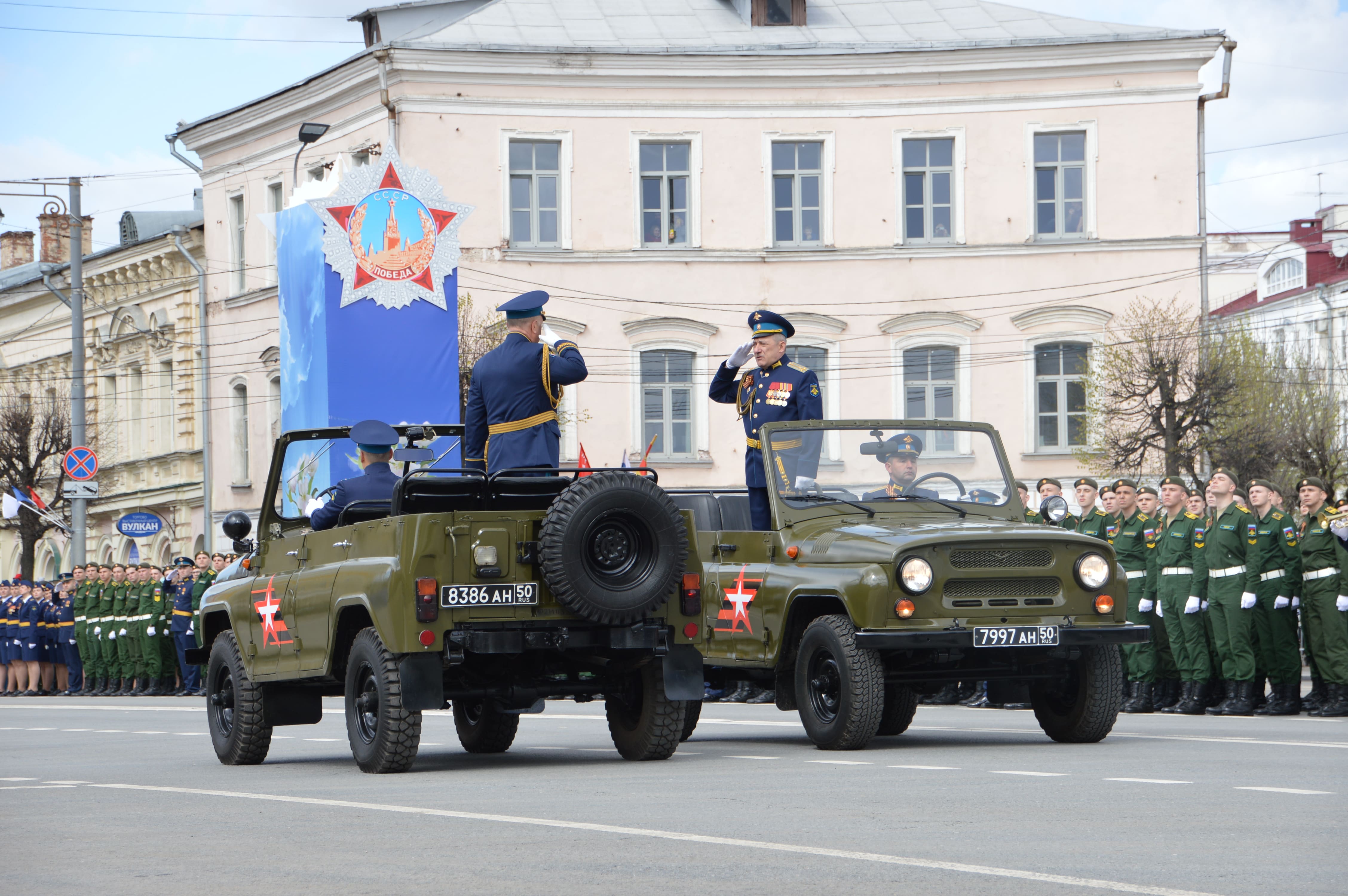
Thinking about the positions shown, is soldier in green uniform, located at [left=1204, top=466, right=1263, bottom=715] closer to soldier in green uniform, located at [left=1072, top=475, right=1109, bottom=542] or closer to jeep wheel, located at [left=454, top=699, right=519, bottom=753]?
soldier in green uniform, located at [left=1072, top=475, right=1109, bottom=542]

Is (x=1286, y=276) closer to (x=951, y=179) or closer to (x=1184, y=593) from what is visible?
(x=951, y=179)

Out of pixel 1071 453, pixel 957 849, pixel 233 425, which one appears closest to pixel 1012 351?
pixel 1071 453

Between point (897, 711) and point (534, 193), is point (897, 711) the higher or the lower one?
the lower one

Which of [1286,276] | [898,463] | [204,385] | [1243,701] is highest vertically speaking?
[1286,276]

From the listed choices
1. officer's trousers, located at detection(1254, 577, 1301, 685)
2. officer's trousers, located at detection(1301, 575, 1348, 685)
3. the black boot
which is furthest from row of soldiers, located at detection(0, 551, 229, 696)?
officer's trousers, located at detection(1301, 575, 1348, 685)

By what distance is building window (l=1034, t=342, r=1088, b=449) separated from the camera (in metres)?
38.9

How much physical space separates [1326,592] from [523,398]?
7.38m

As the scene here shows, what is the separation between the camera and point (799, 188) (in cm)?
3919

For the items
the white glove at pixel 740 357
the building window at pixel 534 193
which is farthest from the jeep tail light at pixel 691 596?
the building window at pixel 534 193

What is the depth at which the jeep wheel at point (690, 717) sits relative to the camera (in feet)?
42.2

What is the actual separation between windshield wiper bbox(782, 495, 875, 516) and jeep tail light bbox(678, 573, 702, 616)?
1.65 meters

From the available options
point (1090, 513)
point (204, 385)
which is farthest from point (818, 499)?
point (204, 385)

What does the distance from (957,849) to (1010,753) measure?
4.58 metres

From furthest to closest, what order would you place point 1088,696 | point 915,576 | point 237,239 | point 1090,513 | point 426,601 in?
point 237,239
point 1090,513
point 1088,696
point 915,576
point 426,601
